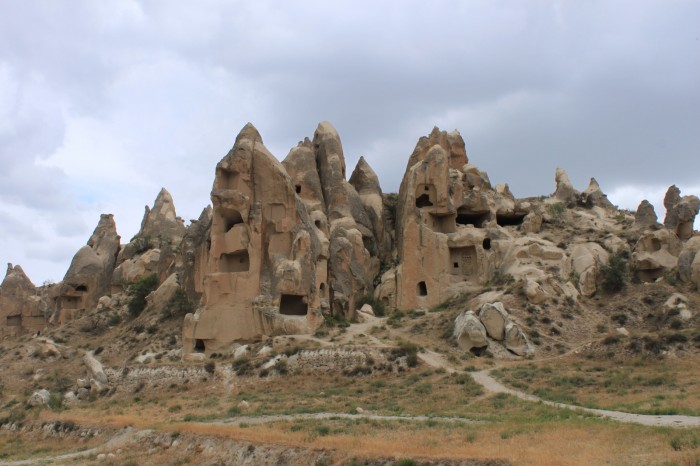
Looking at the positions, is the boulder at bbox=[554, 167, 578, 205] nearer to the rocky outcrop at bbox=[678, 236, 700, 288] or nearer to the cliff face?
the cliff face

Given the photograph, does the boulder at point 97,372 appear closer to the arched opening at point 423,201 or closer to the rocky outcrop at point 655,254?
the arched opening at point 423,201

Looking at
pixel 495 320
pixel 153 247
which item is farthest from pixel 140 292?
pixel 495 320

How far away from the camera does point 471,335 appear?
34531mm

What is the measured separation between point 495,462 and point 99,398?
25020 millimetres

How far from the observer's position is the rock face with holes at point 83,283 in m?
54.3

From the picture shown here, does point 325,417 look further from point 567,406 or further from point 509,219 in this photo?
point 509,219

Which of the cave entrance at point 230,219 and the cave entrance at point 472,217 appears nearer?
the cave entrance at point 230,219

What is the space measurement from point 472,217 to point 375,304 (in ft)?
35.7

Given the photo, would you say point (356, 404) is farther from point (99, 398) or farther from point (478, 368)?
point (99, 398)

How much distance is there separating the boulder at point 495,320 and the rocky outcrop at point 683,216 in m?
16.7

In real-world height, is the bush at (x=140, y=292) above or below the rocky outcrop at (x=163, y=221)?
below

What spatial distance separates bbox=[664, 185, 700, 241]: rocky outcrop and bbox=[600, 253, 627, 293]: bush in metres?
5.99

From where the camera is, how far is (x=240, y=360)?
112 feet

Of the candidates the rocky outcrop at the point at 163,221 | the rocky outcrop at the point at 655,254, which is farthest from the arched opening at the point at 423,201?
the rocky outcrop at the point at 163,221
